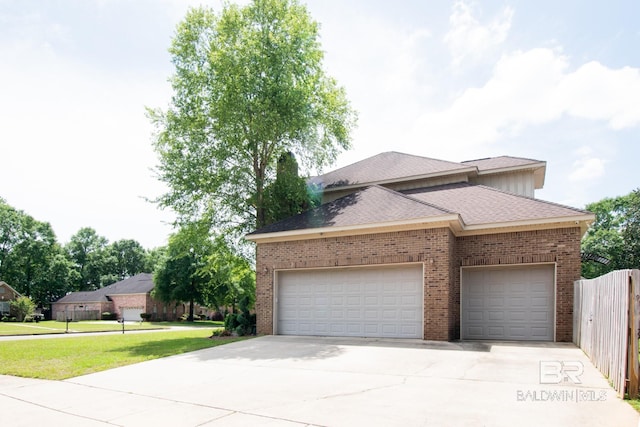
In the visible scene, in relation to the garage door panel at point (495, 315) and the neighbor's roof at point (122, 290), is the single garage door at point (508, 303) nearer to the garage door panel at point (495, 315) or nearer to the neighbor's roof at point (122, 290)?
the garage door panel at point (495, 315)

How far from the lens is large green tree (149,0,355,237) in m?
17.5

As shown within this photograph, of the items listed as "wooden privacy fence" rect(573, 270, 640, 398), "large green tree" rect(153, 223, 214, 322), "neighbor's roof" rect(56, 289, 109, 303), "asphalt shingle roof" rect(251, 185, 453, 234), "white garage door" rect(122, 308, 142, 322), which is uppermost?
"asphalt shingle roof" rect(251, 185, 453, 234)

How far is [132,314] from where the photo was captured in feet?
165

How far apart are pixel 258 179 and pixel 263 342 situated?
7561 mm

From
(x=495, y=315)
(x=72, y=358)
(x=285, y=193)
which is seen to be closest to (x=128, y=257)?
(x=285, y=193)

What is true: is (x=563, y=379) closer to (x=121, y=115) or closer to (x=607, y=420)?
(x=607, y=420)

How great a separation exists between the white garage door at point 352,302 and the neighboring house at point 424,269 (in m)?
0.03

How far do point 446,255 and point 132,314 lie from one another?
47.1 meters

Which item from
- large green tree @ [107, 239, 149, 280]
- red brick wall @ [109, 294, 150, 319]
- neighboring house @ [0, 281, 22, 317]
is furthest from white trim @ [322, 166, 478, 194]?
large green tree @ [107, 239, 149, 280]

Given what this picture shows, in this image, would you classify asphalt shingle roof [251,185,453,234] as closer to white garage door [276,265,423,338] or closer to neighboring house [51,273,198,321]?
white garage door [276,265,423,338]

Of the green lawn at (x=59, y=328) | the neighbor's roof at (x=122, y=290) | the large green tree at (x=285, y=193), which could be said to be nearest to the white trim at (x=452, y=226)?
the large green tree at (x=285, y=193)

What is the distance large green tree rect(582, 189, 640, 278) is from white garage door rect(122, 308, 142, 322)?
4557 centimetres

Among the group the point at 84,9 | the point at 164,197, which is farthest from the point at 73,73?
the point at 164,197

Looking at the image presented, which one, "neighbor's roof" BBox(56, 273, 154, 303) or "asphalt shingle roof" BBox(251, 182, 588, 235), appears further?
"neighbor's roof" BBox(56, 273, 154, 303)
